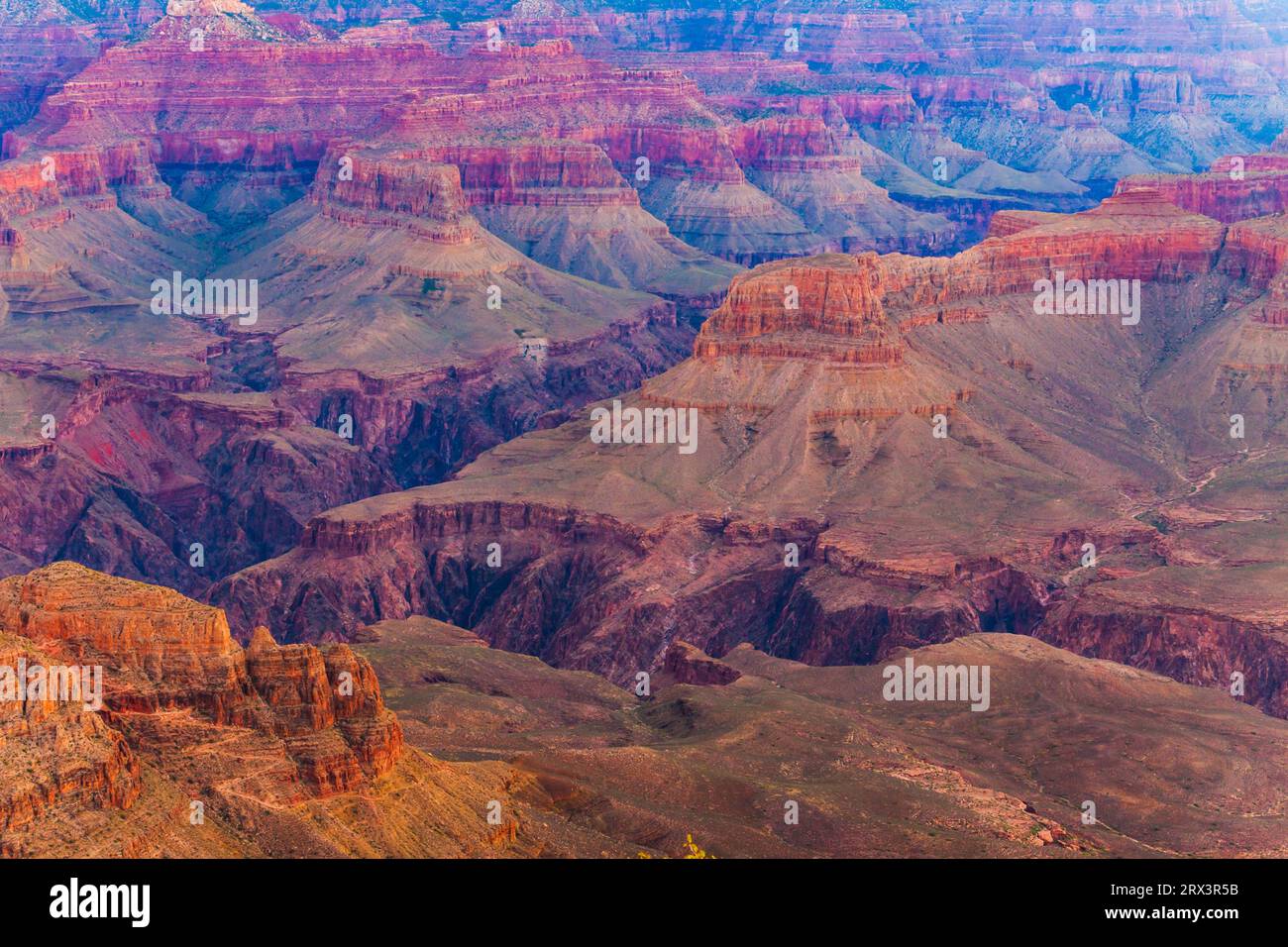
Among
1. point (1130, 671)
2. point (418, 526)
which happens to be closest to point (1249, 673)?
point (1130, 671)

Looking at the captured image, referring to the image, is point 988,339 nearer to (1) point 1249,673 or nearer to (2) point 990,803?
(1) point 1249,673

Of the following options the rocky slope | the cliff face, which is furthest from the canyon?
the rocky slope

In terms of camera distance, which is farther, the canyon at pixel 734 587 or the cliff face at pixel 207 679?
the canyon at pixel 734 587

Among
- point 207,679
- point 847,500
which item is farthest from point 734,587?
point 207,679

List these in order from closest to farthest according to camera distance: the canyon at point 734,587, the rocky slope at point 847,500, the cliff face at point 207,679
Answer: the cliff face at point 207,679 → the canyon at point 734,587 → the rocky slope at point 847,500

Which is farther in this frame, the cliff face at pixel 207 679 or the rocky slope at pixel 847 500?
the rocky slope at pixel 847 500

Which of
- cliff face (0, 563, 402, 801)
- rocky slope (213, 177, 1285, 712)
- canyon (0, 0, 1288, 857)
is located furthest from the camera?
rocky slope (213, 177, 1285, 712)

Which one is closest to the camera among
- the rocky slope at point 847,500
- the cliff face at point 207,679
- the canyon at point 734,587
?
the cliff face at point 207,679

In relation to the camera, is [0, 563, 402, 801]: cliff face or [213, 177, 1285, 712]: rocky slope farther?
[213, 177, 1285, 712]: rocky slope

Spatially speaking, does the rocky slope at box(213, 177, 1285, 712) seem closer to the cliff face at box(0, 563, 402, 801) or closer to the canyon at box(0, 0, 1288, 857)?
the canyon at box(0, 0, 1288, 857)

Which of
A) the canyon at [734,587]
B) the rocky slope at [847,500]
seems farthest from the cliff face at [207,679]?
the rocky slope at [847,500]

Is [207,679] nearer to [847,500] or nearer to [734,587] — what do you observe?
[734,587]

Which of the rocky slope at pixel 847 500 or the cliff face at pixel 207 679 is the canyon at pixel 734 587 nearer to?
the cliff face at pixel 207 679
